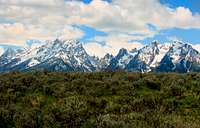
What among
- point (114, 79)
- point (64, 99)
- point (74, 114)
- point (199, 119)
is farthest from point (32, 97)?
point (199, 119)

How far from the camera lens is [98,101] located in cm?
4803

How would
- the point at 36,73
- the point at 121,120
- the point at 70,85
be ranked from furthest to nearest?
the point at 36,73, the point at 70,85, the point at 121,120

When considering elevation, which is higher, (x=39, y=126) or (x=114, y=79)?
(x=114, y=79)

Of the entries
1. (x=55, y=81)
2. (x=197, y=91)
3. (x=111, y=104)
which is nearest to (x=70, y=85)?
(x=55, y=81)

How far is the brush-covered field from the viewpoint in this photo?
137 feet

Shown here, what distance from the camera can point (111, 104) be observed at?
154 feet

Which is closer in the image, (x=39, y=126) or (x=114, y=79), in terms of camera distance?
(x=39, y=126)

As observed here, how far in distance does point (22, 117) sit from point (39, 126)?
2143 mm

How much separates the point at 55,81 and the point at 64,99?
31.4ft

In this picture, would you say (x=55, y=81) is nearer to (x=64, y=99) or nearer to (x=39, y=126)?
(x=64, y=99)

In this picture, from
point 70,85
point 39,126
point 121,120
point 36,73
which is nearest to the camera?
point 121,120

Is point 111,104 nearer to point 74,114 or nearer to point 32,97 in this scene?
point 74,114

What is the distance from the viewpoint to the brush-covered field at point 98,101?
4188 cm

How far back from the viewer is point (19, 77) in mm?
60219
